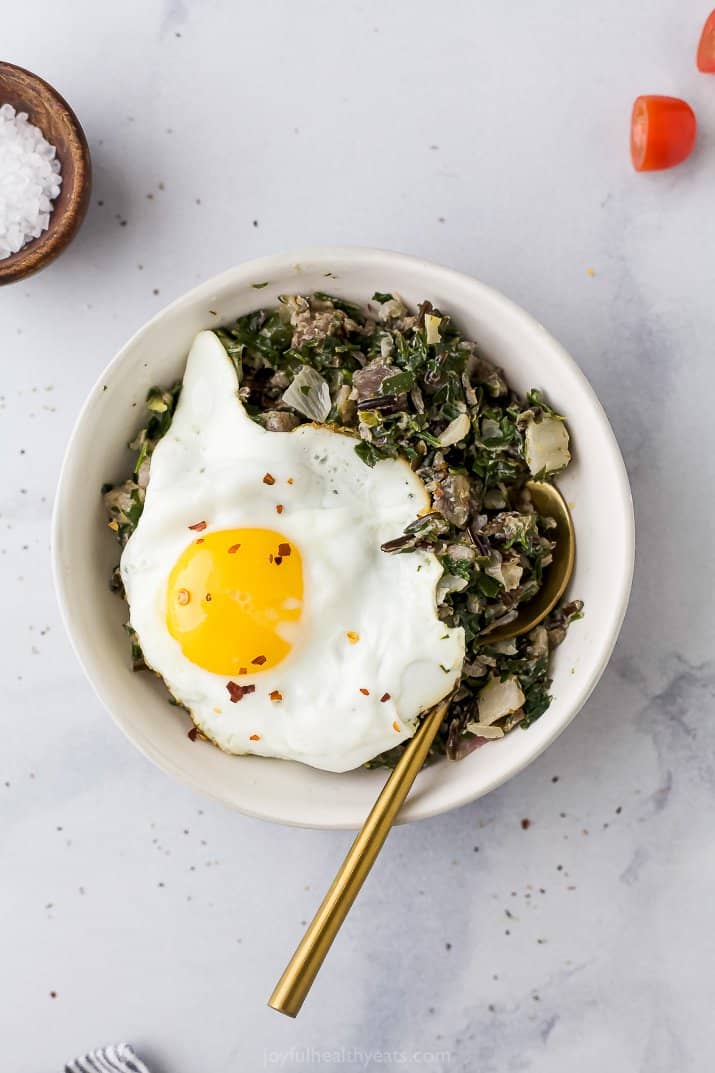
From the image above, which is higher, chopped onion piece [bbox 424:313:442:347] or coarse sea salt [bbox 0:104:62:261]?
coarse sea salt [bbox 0:104:62:261]

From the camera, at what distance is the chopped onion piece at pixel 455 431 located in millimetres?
2949

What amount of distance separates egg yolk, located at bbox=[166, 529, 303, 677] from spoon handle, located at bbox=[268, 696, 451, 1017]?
0.52 metres

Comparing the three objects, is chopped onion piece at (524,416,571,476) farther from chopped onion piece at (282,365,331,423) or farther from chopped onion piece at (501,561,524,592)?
chopped onion piece at (282,365,331,423)

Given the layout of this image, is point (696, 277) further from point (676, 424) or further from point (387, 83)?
point (387, 83)

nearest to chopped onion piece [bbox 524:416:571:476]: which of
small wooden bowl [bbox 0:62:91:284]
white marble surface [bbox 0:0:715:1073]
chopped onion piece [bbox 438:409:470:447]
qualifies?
chopped onion piece [bbox 438:409:470:447]

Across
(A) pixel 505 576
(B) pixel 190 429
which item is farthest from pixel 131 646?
(A) pixel 505 576

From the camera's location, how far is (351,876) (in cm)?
279

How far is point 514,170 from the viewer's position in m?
3.50

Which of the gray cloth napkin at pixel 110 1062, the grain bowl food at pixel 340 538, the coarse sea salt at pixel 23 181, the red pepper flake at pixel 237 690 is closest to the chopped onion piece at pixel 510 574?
the grain bowl food at pixel 340 538

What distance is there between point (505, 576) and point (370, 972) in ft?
5.62

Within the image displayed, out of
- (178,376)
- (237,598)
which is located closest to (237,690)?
(237,598)

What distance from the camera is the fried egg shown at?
9.37 ft

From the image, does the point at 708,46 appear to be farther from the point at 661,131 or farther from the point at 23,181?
the point at 23,181

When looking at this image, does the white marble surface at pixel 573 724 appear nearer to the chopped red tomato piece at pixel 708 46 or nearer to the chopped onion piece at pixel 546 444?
the chopped red tomato piece at pixel 708 46
